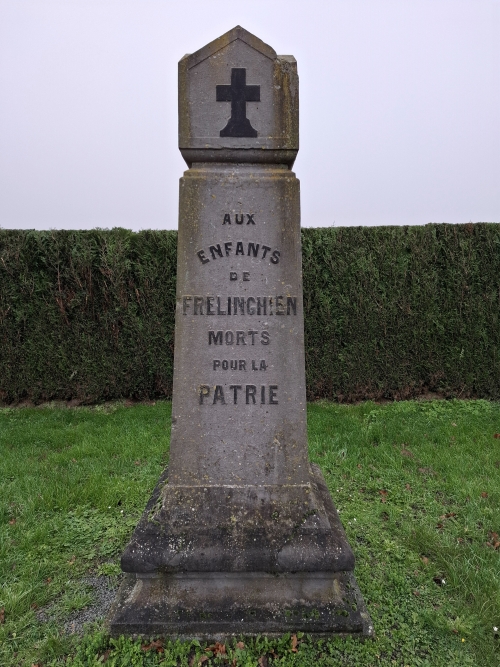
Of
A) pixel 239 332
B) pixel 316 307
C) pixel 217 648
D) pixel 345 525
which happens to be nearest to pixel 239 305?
pixel 239 332

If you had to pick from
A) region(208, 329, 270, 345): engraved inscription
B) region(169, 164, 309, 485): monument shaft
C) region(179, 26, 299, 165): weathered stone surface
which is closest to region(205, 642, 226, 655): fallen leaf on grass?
region(169, 164, 309, 485): monument shaft

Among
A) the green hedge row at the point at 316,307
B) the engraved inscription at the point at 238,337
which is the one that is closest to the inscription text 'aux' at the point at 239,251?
the engraved inscription at the point at 238,337

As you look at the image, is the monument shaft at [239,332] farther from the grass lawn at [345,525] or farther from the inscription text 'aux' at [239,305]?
the grass lawn at [345,525]

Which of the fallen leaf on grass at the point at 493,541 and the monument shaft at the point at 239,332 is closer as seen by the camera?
the monument shaft at the point at 239,332

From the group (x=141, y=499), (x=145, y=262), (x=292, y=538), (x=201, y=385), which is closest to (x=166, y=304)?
(x=145, y=262)

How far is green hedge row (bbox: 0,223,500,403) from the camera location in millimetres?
6191

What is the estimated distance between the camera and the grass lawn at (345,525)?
2.01m

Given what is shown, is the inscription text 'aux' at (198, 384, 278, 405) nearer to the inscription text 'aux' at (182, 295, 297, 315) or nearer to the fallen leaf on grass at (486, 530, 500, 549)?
the inscription text 'aux' at (182, 295, 297, 315)

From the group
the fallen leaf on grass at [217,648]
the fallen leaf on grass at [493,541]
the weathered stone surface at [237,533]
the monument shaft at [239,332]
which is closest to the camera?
the fallen leaf on grass at [217,648]

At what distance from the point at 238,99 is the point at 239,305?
105cm

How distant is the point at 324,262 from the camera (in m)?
6.36

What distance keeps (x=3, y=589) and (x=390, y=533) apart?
2.52 m

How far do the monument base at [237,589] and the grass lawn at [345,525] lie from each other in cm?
7

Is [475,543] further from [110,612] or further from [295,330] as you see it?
[110,612]
